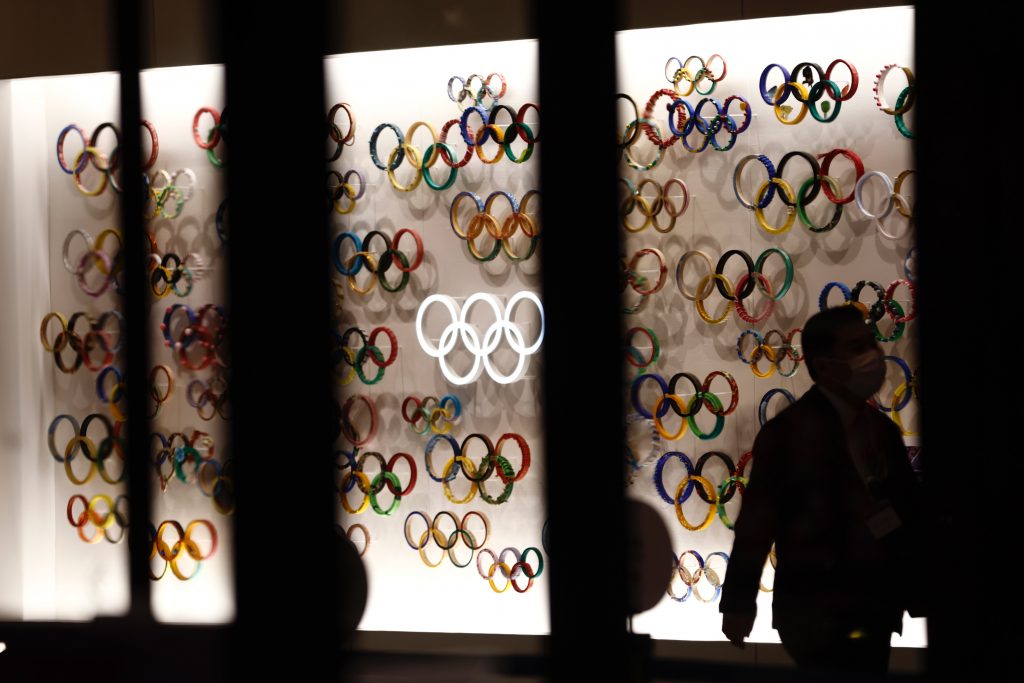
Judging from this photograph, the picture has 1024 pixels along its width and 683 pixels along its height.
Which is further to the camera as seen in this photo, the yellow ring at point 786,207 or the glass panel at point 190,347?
the glass panel at point 190,347

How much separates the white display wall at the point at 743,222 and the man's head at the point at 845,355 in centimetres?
8

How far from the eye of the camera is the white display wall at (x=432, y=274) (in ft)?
10.9

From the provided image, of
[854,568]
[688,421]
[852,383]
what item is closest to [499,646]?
[688,421]

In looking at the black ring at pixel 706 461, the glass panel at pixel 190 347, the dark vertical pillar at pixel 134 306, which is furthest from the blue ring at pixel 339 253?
the black ring at pixel 706 461

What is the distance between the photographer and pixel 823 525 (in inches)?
119

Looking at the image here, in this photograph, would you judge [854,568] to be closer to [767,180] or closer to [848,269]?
[848,269]

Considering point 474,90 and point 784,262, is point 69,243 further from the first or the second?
point 784,262

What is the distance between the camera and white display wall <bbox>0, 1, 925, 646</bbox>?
331cm

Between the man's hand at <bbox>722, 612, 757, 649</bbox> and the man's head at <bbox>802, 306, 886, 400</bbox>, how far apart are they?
770mm

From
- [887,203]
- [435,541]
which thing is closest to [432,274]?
[435,541]

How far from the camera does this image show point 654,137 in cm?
342

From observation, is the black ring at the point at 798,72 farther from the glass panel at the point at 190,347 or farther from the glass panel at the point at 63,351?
the glass panel at the point at 63,351

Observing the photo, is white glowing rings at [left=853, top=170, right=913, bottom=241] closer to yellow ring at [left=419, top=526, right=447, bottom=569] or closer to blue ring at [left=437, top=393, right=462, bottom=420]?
blue ring at [left=437, top=393, right=462, bottom=420]

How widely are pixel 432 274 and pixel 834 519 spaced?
1.62 metres
